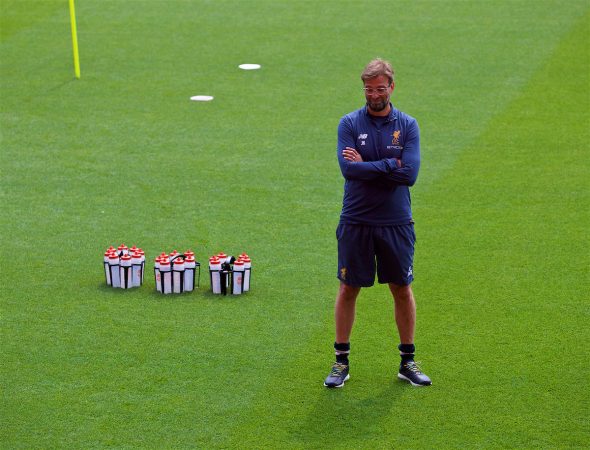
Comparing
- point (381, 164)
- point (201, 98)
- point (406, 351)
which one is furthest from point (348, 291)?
point (201, 98)

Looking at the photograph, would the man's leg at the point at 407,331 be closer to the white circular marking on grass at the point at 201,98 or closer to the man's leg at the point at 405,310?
the man's leg at the point at 405,310

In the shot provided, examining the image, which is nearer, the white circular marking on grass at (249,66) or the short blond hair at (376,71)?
the short blond hair at (376,71)

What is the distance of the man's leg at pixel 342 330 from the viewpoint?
841 centimetres

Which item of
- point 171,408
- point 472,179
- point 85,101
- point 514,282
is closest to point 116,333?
point 171,408

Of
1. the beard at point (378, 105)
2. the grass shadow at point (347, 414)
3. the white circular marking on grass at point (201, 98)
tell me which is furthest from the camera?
the white circular marking on grass at point (201, 98)

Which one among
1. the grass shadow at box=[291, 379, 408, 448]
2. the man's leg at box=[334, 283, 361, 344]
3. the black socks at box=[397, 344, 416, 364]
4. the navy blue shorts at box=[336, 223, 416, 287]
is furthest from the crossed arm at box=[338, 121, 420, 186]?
the grass shadow at box=[291, 379, 408, 448]

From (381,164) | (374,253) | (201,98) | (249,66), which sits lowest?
(374,253)

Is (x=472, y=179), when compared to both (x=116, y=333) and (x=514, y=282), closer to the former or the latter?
(x=514, y=282)

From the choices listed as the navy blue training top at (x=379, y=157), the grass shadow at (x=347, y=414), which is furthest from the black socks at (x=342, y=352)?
the navy blue training top at (x=379, y=157)

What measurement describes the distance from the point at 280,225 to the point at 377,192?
422 cm

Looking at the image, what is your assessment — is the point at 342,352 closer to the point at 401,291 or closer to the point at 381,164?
the point at 401,291

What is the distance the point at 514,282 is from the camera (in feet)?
34.7

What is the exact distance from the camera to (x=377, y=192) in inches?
320

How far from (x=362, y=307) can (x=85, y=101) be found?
883 cm
